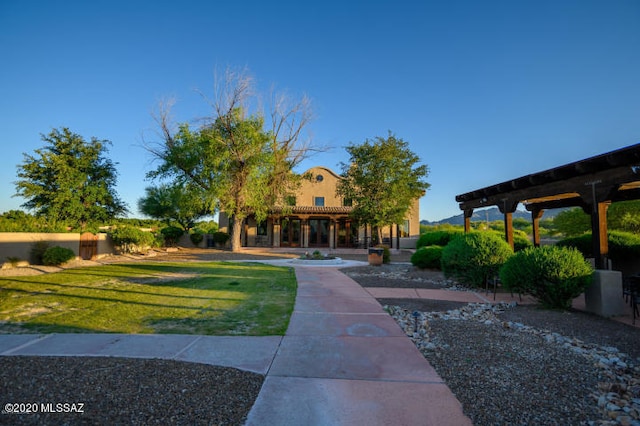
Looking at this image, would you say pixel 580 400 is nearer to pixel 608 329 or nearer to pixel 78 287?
pixel 608 329

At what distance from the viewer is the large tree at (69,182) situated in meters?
15.4

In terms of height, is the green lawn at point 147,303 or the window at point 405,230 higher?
the window at point 405,230

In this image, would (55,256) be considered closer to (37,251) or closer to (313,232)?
(37,251)

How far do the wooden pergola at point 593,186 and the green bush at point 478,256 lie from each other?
6.32 feet

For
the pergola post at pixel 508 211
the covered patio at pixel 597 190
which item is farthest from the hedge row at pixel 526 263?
the pergola post at pixel 508 211

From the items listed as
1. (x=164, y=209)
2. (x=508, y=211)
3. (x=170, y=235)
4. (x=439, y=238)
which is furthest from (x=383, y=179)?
(x=164, y=209)

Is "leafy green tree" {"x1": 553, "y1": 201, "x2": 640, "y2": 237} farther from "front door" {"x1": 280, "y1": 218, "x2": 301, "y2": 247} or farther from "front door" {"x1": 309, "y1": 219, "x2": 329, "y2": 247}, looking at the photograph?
"front door" {"x1": 280, "y1": 218, "x2": 301, "y2": 247}

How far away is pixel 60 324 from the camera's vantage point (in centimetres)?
490

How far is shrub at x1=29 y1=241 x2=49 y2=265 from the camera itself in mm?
13164

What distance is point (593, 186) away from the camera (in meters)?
7.17

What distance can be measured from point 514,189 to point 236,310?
31.9 ft

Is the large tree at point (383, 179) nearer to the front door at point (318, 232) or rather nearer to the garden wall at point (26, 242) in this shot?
the front door at point (318, 232)

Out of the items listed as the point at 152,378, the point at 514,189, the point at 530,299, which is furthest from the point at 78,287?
the point at 514,189

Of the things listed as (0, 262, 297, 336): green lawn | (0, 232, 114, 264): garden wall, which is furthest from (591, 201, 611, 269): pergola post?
(0, 232, 114, 264): garden wall
